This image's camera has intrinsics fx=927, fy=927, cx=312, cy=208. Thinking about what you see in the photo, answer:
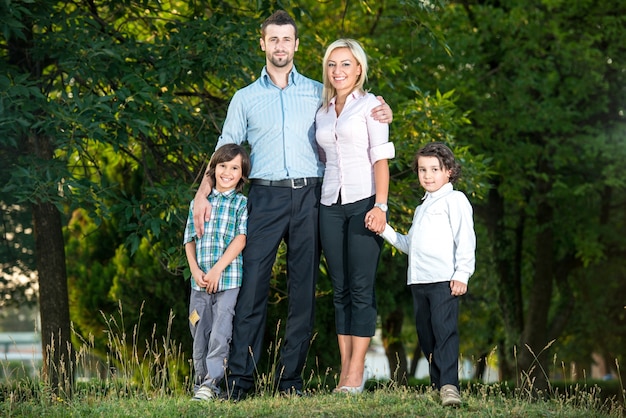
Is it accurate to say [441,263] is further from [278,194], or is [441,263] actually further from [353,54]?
[353,54]

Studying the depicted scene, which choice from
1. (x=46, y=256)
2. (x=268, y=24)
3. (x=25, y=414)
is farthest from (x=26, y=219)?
(x=268, y=24)

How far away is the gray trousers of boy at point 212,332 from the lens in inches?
237

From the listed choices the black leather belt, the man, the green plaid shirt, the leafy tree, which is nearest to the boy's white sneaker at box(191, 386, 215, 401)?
the man

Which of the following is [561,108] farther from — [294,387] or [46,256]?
[294,387]

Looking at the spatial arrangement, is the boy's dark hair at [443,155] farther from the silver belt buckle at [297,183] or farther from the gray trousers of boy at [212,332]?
the gray trousers of boy at [212,332]

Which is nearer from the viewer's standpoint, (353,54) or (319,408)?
(319,408)

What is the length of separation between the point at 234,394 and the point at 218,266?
845mm

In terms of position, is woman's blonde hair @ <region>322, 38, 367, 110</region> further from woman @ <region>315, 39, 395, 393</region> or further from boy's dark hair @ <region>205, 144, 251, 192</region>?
boy's dark hair @ <region>205, 144, 251, 192</region>

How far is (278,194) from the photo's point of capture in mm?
6016

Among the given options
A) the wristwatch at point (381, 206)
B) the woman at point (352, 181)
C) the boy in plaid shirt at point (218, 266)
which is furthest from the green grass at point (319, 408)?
the wristwatch at point (381, 206)

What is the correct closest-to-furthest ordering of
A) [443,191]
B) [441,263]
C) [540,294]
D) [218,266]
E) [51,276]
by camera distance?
1. [441,263]
2. [443,191]
3. [218,266]
4. [51,276]
5. [540,294]

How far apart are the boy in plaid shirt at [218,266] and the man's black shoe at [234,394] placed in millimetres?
59

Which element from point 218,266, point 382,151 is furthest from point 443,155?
point 218,266

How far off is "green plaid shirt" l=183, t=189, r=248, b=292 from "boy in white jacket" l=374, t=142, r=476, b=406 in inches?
37.6
